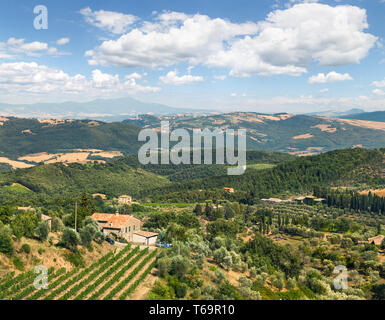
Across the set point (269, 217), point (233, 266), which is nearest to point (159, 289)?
point (233, 266)

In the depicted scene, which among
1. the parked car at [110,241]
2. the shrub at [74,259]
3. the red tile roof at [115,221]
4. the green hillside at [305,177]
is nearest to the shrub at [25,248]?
the shrub at [74,259]

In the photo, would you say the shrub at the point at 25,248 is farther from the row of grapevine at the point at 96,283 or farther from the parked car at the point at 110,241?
the parked car at the point at 110,241

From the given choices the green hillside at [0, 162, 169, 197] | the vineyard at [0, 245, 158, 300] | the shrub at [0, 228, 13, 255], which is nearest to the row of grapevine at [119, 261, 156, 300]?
the vineyard at [0, 245, 158, 300]

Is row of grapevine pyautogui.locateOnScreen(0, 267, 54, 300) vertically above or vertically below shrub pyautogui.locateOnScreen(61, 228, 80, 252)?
below

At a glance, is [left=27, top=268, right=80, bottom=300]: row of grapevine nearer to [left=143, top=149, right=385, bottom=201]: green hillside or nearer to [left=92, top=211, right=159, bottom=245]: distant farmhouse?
[left=92, top=211, right=159, bottom=245]: distant farmhouse

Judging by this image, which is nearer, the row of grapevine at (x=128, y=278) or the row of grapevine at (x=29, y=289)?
the row of grapevine at (x=29, y=289)

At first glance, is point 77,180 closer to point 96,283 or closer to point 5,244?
point 5,244

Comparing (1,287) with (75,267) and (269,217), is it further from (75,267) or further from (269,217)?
(269,217)

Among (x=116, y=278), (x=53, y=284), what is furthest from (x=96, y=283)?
(x=53, y=284)
